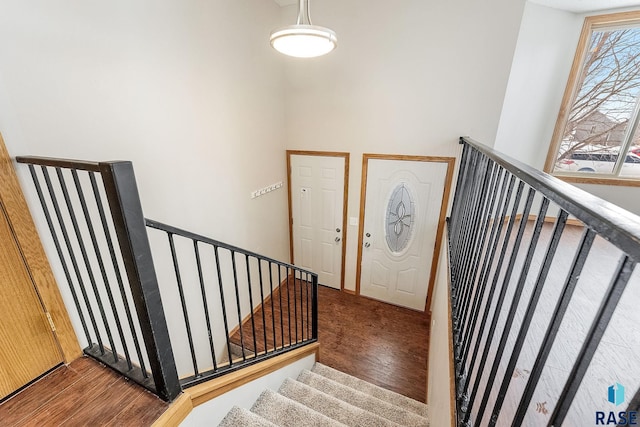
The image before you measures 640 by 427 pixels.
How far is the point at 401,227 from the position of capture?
11.8 feet

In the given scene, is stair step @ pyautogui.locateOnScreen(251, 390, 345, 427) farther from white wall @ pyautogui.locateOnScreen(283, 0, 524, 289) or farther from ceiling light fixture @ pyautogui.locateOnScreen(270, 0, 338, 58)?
white wall @ pyautogui.locateOnScreen(283, 0, 524, 289)

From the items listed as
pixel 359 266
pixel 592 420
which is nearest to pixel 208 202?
pixel 359 266

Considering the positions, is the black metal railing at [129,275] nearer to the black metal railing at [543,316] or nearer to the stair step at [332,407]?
the stair step at [332,407]

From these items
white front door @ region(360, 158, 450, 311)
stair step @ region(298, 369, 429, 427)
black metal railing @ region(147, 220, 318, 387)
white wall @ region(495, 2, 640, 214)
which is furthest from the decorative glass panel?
stair step @ region(298, 369, 429, 427)

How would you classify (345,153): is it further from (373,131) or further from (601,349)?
(601,349)

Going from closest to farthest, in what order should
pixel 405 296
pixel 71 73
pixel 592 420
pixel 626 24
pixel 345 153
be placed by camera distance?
pixel 592 420 → pixel 71 73 → pixel 626 24 → pixel 345 153 → pixel 405 296

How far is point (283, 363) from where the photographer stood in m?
2.22

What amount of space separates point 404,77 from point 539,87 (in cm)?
148

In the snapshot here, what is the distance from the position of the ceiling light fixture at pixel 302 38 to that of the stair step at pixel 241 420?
2193 millimetres

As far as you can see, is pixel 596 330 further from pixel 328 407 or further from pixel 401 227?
pixel 401 227

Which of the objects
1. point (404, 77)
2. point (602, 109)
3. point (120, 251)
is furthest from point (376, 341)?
point (602, 109)

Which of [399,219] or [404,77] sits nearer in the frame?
[404,77]

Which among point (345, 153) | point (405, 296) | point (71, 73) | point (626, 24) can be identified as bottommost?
point (405, 296)

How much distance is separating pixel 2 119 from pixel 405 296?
4.07 meters
